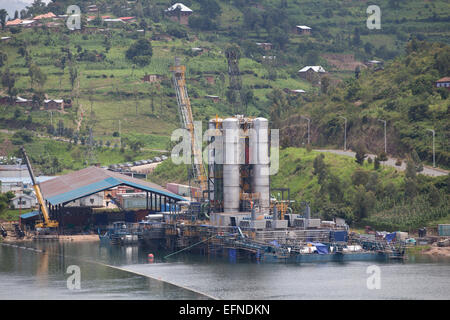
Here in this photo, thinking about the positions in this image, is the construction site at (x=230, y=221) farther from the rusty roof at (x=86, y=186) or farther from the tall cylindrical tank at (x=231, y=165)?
the rusty roof at (x=86, y=186)

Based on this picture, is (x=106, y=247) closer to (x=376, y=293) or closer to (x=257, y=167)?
(x=257, y=167)

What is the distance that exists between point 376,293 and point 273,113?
383ft

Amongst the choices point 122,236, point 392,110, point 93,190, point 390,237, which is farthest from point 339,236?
point 392,110

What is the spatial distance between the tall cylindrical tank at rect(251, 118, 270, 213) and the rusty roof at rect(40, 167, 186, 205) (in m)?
25.2

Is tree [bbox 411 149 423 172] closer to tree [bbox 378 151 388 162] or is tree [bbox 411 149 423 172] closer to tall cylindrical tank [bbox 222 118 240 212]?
tree [bbox 378 151 388 162]

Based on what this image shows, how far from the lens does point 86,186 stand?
131m

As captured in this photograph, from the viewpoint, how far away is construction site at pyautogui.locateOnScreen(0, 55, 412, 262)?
99000 millimetres

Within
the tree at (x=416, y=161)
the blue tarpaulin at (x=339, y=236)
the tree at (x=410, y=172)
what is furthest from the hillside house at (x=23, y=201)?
the blue tarpaulin at (x=339, y=236)

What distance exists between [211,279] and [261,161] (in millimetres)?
25470

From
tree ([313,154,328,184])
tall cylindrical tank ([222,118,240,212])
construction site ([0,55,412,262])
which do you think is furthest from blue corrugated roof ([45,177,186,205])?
tall cylindrical tank ([222,118,240,212])

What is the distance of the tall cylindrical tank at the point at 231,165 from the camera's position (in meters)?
108

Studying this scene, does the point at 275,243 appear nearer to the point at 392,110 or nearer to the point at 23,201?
the point at 23,201

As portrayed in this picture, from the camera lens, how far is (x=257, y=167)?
109000mm
